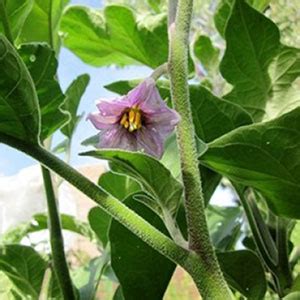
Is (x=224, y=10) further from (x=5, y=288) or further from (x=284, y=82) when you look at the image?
(x=5, y=288)

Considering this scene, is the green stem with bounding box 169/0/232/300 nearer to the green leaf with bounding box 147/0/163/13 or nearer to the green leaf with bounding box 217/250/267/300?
the green leaf with bounding box 217/250/267/300

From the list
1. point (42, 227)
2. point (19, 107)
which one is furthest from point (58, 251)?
point (42, 227)

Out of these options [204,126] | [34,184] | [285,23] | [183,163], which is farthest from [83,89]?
[285,23]

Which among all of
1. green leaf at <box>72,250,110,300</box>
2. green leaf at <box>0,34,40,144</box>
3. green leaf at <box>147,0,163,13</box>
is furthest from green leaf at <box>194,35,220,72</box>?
green leaf at <box>0,34,40,144</box>

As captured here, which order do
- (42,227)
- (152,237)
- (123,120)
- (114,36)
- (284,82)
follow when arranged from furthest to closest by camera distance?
(42,227) → (114,36) → (284,82) → (123,120) → (152,237)

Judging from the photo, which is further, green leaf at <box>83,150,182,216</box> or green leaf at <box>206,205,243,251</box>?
green leaf at <box>206,205,243,251</box>

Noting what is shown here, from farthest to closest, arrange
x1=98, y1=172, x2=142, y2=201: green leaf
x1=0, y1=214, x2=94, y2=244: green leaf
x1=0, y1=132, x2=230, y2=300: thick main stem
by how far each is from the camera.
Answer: x1=0, y1=214, x2=94, y2=244: green leaf, x1=98, y1=172, x2=142, y2=201: green leaf, x1=0, y1=132, x2=230, y2=300: thick main stem

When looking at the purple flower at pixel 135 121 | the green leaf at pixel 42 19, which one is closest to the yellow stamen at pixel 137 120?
the purple flower at pixel 135 121
